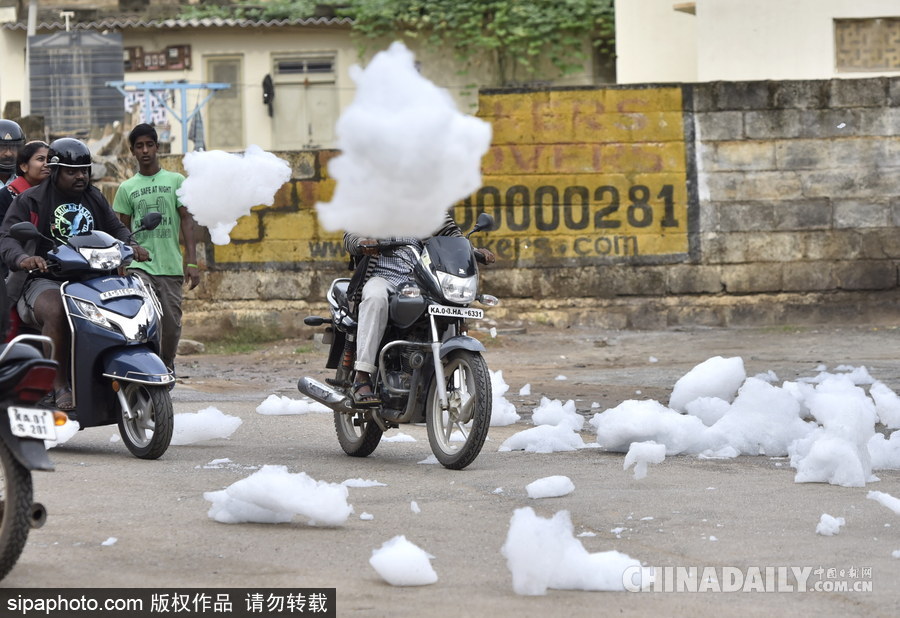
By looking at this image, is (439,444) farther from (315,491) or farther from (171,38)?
(171,38)

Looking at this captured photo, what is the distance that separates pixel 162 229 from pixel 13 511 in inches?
184

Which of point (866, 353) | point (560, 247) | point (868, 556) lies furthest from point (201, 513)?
point (560, 247)

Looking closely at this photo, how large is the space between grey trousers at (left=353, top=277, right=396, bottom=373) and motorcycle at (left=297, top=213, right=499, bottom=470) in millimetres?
49

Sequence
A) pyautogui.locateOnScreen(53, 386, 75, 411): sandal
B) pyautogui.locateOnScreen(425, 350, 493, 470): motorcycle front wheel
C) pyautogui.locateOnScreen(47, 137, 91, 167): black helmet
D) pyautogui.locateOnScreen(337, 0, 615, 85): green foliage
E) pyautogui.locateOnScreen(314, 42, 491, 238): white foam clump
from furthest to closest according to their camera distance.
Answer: pyautogui.locateOnScreen(337, 0, 615, 85): green foliage < pyautogui.locateOnScreen(47, 137, 91, 167): black helmet < pyautogui.locateOnScreen(53, 386, 75, 411): sandal < pyautogui.locateOnScreen(425, 350, 493, 470): motorcycle front wheel < pyautogui.locateOnScreen(314, 42, 491, 238): white foam clump

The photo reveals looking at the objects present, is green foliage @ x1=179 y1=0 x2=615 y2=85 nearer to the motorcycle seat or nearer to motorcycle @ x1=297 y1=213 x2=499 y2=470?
the motorcycle seat

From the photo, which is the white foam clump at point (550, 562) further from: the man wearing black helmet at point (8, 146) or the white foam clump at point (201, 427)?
the man wearing black helmet at point (8, 146)

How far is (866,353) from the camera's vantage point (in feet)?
38.9

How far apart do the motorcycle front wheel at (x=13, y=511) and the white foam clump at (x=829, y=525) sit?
274 centimetres

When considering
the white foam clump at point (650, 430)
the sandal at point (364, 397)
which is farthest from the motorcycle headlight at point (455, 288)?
the white foam clump at point (650, 430)

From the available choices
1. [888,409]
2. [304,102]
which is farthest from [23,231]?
[304,102]

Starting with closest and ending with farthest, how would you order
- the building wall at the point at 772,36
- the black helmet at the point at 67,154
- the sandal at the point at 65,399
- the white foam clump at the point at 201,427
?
the sandal at the point at 65,399 → the black helmet at the point at 67,154 → the white foam clump at the point at 201,427 → the building wall at the point at 772,36

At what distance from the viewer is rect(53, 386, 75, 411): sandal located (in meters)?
7.04

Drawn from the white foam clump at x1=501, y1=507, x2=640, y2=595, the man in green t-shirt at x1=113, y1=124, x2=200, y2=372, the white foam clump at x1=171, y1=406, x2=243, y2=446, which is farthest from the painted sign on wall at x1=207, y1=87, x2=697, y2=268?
the white foam clump at x1=501, y1=507, x2=640, y2=595

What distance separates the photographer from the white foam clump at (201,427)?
757 cm
